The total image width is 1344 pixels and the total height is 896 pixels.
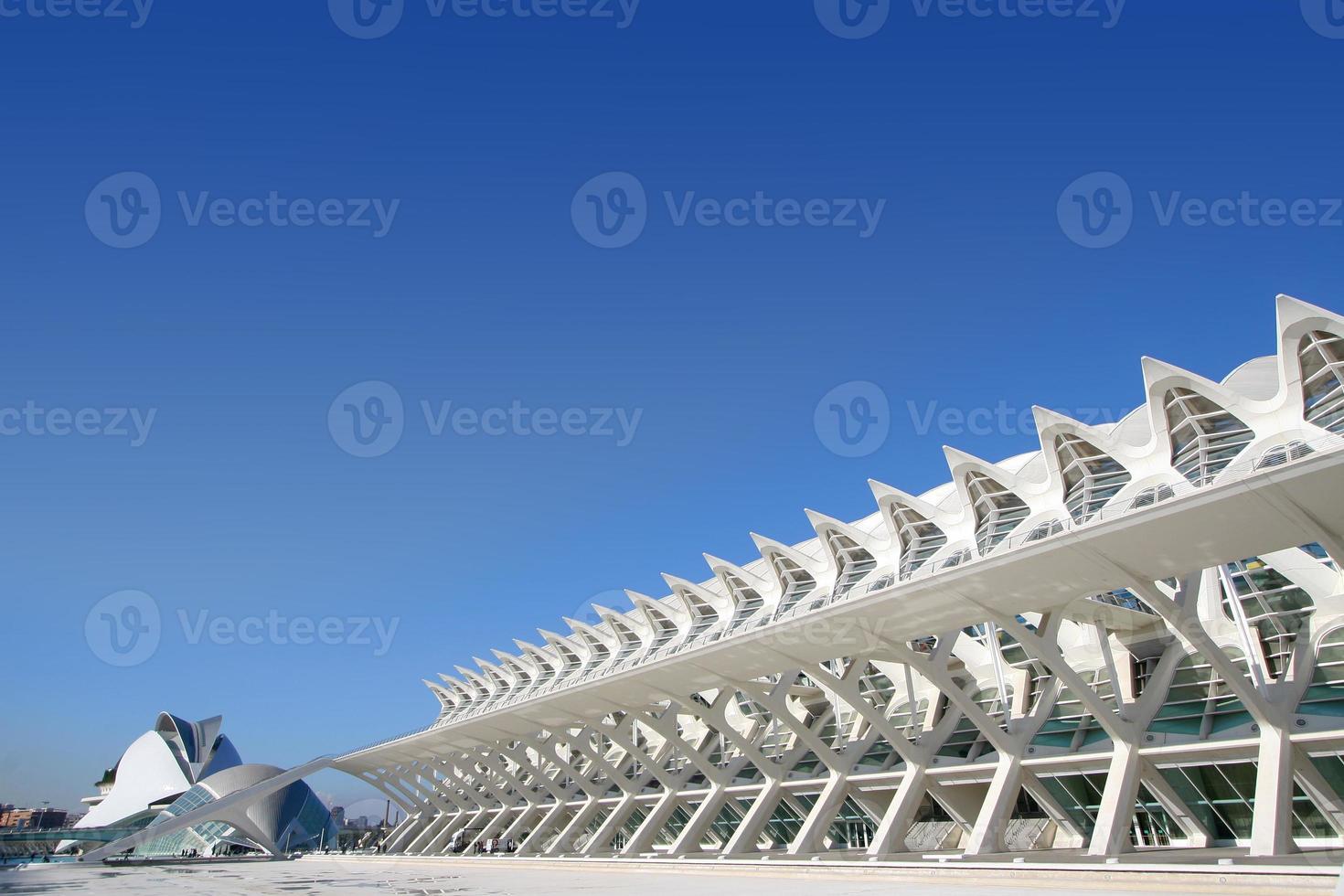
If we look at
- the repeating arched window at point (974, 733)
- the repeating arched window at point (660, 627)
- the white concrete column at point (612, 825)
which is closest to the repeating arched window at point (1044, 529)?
the repeating arched window at point (974, 733)

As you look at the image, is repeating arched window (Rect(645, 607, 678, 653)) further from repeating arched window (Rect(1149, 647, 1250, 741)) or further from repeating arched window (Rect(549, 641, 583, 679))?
repeating arched window (Rect(1149, 647, 1250, 741))

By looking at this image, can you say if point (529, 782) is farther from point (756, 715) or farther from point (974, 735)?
point (974, 735)

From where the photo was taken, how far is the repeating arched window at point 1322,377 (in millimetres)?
18391

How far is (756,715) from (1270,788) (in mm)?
24517

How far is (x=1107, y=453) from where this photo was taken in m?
23.2

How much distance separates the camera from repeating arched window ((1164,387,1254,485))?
20.2m

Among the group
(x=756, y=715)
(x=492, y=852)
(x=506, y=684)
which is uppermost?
(x=506, y=684)

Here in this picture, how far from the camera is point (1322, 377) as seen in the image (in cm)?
Answer: 1886

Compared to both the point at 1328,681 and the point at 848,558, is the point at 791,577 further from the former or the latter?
the point at 1328,681

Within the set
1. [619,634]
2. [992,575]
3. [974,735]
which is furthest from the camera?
[619,634]

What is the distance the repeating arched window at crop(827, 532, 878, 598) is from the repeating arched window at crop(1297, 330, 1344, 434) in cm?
1376

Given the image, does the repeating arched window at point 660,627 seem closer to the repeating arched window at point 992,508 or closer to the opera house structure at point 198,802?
the repeating arched window at point 992,508

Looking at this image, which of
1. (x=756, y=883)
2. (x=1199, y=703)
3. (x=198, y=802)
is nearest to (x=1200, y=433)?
(x=1199, y=703)

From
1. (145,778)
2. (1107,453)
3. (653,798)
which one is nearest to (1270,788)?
(1107,453)
